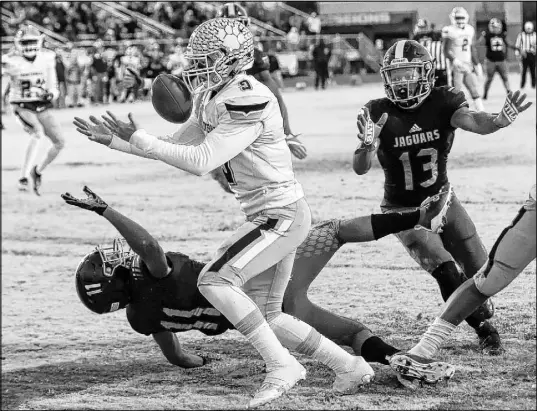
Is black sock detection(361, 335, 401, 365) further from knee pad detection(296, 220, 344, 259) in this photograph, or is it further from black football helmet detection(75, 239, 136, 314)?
black football helmet detection(75, 239, 136, 314)

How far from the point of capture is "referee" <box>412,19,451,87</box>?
10953 mm

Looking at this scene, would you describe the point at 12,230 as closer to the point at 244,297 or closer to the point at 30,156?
the point at 30,156

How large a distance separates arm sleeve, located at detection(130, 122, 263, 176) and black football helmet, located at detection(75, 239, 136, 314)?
2.82 ft

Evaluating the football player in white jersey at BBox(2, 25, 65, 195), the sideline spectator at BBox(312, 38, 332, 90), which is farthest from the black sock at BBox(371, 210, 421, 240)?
the sideline spectator at BBox(312, 38, 332, 90)

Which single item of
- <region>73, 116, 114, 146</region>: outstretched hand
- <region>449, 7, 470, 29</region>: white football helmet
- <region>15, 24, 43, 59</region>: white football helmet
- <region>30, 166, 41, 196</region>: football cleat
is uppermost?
<region>15, 24, 43, 59</region>: white football helmet

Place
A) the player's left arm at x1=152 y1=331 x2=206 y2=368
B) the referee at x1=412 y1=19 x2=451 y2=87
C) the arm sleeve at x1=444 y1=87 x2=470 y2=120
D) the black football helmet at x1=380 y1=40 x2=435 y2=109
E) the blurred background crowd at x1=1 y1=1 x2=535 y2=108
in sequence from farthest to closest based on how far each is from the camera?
the blurred background crowd at x1=1 y1=1 x2=535 y2=108 → the referee at x1=412 y1=19 x2=451 y2=87 → the player's left arm at x1=152 y1=331 x2=206 y2=368 → the arm sleeve at x1=444 y1=87 x2=470 y2=120 → the black football helmet at x1=380 y1=40 x2=435 y2=109

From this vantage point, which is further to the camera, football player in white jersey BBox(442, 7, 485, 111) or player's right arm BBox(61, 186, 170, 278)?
football player in white jersey BBox(442, 7, 485, 111)

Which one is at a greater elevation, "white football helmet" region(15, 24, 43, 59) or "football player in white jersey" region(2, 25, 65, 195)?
"white football helmet" region(15, 24, 43, 59)

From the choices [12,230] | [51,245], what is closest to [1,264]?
[51,245]

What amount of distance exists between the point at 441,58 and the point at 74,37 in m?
15.4

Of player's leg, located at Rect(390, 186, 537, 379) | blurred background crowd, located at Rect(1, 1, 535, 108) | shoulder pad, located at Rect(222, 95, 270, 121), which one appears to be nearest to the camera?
player's leg, located at Rect(390, 186, 537, 379)

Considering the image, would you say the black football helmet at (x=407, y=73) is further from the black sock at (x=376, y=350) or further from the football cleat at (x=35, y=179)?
the football cleat at (x=35, y=179)

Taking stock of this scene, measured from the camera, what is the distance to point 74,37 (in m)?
26.3

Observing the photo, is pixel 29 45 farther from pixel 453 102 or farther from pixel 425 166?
pixel 453 102
